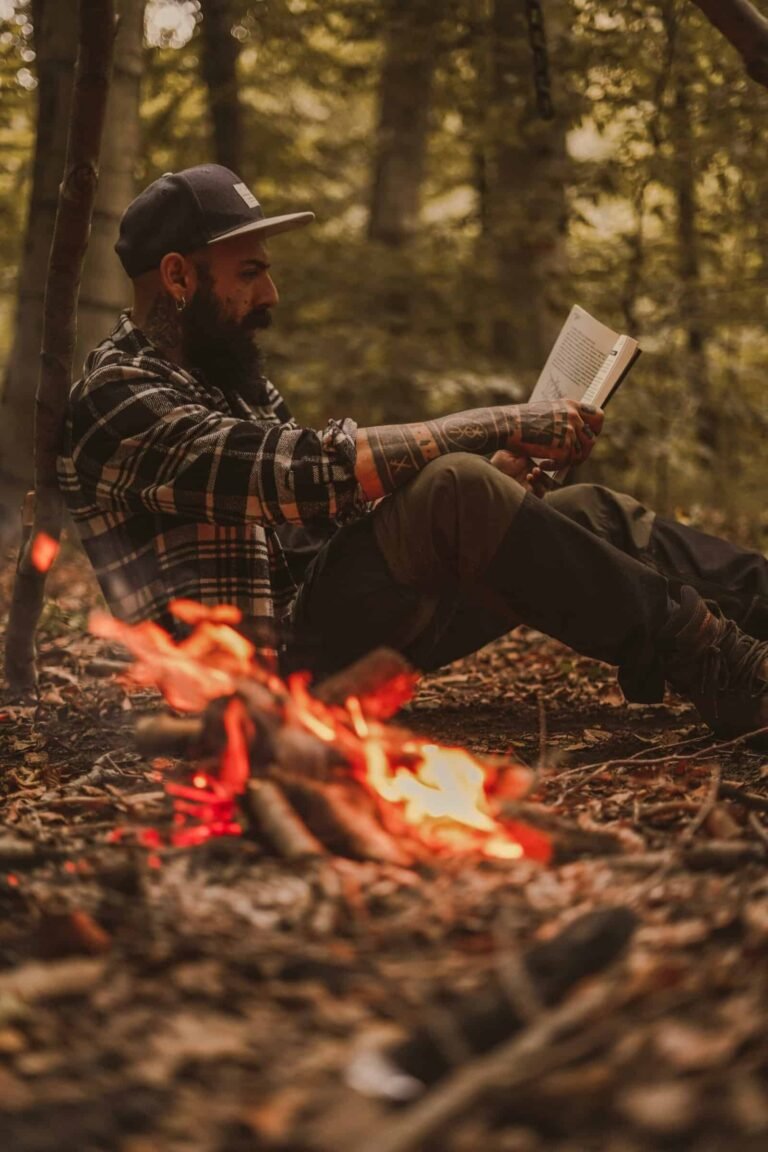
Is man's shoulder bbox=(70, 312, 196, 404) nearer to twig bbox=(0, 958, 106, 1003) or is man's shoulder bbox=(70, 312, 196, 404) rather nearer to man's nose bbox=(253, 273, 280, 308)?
man's nose bbox=(253, 273, 280, 308)

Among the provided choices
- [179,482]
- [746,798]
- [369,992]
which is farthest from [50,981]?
[179,482]

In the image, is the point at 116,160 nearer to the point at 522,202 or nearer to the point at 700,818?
the point at 522,202

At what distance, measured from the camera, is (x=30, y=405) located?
5355 millimetres

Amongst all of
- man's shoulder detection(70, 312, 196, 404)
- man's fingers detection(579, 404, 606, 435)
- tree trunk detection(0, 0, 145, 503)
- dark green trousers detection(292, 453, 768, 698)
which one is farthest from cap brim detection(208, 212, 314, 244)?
tree trunk detection(0, 0, 145, 503)

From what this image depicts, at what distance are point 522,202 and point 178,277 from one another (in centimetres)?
418

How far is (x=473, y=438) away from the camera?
340cm

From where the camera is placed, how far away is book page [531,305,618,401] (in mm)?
3564

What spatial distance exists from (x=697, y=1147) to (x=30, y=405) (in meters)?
4.78

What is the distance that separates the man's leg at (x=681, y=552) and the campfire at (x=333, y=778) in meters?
1.14

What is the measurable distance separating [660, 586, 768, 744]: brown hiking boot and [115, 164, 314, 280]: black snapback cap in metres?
1.82

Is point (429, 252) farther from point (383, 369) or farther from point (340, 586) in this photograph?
point (340, 586)

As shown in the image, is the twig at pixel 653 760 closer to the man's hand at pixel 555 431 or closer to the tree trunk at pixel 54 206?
the man's hand at pixel 555 431

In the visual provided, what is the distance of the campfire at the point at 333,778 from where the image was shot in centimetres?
233

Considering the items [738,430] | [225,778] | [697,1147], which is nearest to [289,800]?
[225,778]
